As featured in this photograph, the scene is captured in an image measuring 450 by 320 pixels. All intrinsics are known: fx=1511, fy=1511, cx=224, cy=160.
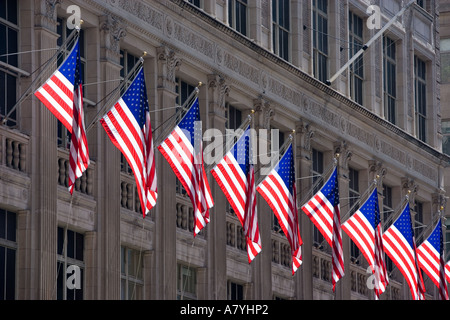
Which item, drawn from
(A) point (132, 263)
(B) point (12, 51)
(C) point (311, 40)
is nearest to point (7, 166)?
(B) point (12, 51)

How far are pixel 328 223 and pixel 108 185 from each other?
8.85m

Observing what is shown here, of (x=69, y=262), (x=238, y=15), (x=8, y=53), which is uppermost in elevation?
(x=238, y=15)

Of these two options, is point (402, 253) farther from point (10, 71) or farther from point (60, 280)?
point (10, 71)

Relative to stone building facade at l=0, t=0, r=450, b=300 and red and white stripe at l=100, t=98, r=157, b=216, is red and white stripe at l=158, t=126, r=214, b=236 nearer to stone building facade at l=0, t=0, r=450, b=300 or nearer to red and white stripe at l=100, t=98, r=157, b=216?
red and white stripe at l=100, t=98, r=157, b=216

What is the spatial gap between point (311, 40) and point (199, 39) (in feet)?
32.1

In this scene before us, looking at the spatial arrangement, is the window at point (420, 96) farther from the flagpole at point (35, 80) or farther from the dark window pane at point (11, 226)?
the dark window pane at point (11, 226)

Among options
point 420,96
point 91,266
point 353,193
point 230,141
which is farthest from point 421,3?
point 91,266

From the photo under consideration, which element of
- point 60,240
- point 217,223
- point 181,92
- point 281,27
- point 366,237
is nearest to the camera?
point 60,240

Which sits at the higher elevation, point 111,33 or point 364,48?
point 364,48

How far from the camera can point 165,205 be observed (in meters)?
44.5

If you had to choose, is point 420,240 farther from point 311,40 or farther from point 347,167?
point 311,40

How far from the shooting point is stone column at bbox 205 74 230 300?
4712cm

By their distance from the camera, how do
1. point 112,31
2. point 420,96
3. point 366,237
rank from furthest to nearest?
point 420,96, point 366,237, point 112,31
